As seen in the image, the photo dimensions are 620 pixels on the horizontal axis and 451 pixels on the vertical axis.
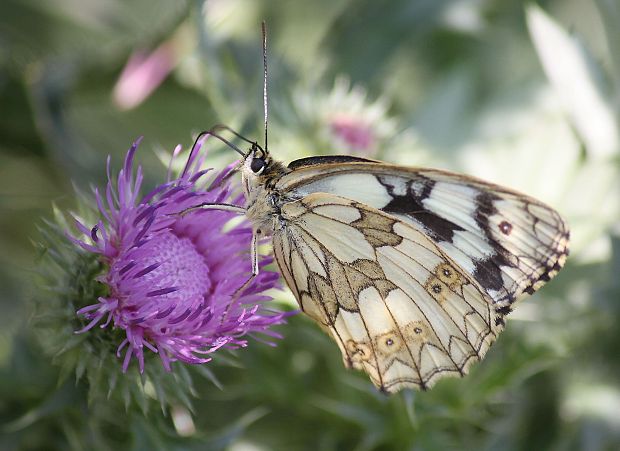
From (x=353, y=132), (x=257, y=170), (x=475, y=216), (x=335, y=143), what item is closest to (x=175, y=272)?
(x=257, y=170)

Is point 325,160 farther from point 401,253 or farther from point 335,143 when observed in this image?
point 335,143

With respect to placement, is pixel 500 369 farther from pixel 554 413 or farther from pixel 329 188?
pixel 329 188

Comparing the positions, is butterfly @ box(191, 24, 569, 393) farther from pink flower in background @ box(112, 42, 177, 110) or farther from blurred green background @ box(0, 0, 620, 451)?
pink flower in background @ box(112, 42, 177, 110)

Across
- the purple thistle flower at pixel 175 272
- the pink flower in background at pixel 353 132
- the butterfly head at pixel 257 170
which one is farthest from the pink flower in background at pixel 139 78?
the butterfly head at pixel 257 170

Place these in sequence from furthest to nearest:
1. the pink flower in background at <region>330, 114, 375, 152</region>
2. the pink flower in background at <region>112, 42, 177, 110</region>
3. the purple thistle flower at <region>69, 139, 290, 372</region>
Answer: the pink flower in background at <region>112, 42, 177, 110</region>, the pink flower in background at <region>330, 114, 375, 152</region>, the purple thistle flower at <region>69, 139, 290, 372</region>

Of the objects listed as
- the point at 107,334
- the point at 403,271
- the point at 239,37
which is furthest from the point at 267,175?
the point at 239,37

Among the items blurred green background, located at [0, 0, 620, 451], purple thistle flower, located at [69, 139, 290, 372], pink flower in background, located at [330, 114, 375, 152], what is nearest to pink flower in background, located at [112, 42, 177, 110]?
blurred green background, located at [0, 0, 620, 451]

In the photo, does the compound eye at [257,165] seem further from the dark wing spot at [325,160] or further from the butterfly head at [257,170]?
the dark wing spot at [325,160]

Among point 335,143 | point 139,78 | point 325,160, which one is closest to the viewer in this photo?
point 325,160
